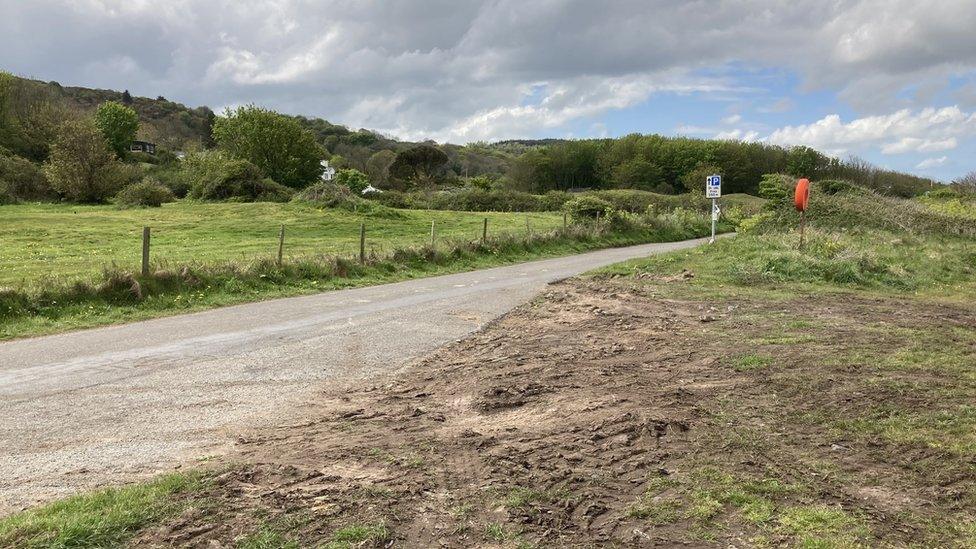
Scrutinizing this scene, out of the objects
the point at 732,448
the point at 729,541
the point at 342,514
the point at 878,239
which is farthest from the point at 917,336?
the point at 878,239

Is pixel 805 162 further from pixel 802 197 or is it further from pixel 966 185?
pixel 802 197

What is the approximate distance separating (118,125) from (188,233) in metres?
45.9

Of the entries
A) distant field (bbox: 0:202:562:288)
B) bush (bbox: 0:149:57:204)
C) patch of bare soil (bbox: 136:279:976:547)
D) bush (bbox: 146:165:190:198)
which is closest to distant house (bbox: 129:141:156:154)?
bush (bbox: 146:165:190:198)

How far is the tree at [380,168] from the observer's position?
7150 cm

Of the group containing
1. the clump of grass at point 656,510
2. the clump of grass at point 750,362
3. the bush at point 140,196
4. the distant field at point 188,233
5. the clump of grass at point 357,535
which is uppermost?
the bush at point 140,196

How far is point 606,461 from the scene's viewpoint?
→ 4.87m

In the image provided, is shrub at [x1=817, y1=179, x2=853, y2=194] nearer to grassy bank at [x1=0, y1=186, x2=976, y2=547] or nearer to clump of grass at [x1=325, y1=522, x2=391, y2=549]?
grassy bank at [x1=0, y1=186, x2=976, y2=547]

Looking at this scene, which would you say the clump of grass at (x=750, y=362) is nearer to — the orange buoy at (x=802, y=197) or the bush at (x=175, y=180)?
the orange buoy at (x=802, y=197)

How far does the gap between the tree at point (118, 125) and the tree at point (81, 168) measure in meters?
23.8

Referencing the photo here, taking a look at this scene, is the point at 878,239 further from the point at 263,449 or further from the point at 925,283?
the point at 263,449

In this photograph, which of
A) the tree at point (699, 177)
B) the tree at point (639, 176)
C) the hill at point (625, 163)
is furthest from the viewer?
the tree at point (639, 176)

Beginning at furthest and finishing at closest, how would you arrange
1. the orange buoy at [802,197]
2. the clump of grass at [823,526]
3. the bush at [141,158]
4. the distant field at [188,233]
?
1. the bush at [141,158]
2. the orange buoy at [802,197]
3. the distant field at [188,233]
4. the clump of grass at [823,526]

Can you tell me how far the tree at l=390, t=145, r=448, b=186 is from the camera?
72569mm

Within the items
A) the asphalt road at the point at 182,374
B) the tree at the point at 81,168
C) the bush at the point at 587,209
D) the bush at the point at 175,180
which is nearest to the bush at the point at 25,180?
the tree at the point at 81,168
